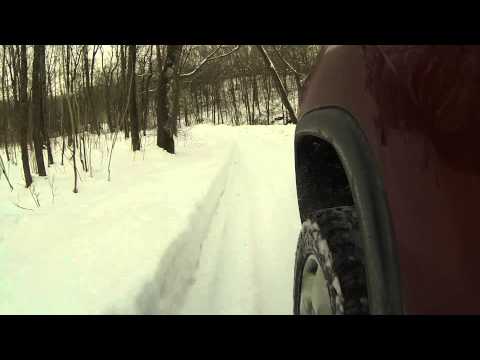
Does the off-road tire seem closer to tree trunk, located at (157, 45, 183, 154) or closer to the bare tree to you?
the bare tree

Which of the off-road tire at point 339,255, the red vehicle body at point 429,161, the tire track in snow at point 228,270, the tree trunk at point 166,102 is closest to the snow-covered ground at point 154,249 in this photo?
the tire track in snow at point 228,270

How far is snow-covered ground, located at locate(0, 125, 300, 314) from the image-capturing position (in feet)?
7.93

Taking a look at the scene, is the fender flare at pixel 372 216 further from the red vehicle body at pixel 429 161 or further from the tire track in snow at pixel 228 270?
the tire track in snow at pixel 228 270

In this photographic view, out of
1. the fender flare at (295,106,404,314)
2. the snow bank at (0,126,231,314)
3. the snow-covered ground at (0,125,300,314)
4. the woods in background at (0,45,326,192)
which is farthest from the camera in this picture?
the woods in background at (0,45,326,192)

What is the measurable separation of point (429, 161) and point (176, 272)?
260 cm

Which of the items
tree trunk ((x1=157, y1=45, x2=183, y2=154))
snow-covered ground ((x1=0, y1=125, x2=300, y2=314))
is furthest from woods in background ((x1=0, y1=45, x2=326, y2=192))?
snow-covered ground ((x1=0, y1=125, x2=300, y2=314))

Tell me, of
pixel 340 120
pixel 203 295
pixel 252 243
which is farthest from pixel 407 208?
pixel 252 243

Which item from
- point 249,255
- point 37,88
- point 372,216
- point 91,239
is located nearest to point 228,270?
point 249,255

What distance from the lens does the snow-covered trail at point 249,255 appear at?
8.55 feet

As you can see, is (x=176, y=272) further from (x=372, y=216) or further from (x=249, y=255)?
(x=372, y=216)

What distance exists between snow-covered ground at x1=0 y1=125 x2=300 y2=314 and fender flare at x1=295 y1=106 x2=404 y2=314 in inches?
62.8

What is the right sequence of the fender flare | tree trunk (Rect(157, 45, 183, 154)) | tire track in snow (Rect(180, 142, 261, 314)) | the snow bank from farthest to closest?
tree trunk (Rect(157, 45, 183, 154))
tire track in snow (Rect(180, 142, 261, 314))
the snow bank
the fender flare

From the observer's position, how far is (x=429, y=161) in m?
0.79

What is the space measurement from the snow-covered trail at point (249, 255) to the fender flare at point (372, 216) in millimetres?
1570
